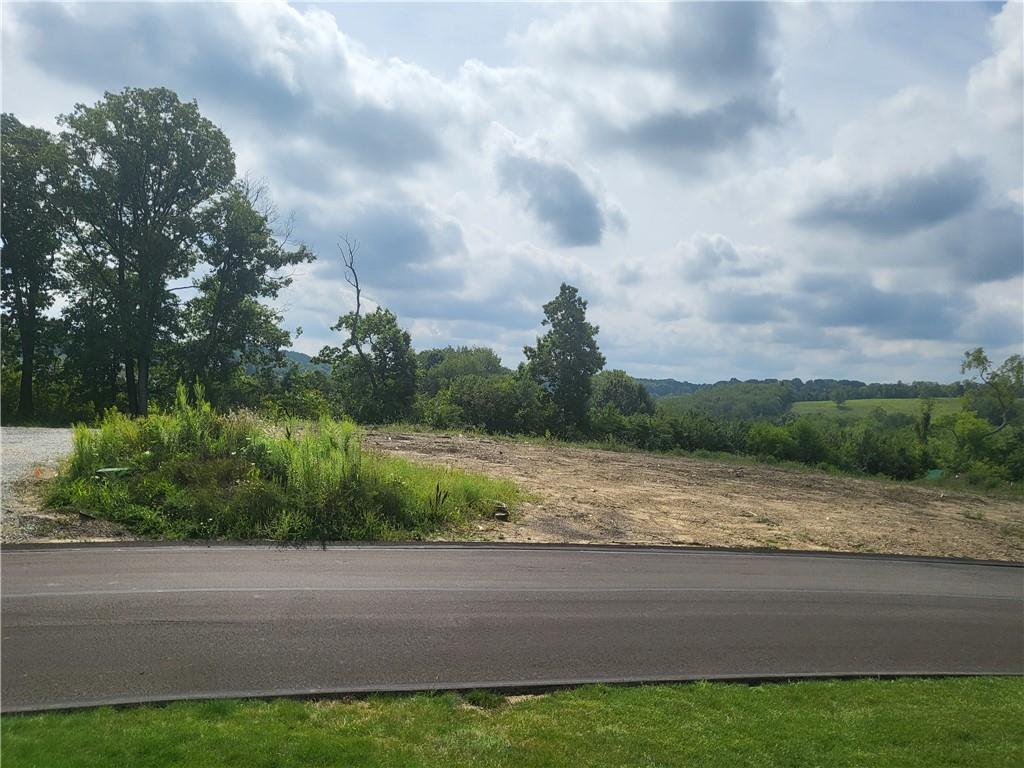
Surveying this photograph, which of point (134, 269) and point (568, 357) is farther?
point (568, 357)

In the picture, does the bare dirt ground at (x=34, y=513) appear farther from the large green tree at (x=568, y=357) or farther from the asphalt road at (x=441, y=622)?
the large green tree at (x=568, y=357)

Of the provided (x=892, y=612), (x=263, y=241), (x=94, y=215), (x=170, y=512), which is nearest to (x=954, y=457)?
(x=892, y=612)

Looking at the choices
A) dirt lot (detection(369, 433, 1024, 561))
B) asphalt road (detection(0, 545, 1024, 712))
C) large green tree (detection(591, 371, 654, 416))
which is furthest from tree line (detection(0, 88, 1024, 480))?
large green tree (detection(591, 371, 654, 416))

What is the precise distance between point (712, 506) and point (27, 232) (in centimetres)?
3219

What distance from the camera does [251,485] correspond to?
541 inches

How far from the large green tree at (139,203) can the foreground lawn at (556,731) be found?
31919 millimetres

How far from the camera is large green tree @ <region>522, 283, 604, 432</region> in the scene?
44.6m

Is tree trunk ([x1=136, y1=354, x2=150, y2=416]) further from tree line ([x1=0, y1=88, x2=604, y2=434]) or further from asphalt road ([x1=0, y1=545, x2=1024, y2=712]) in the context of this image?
asphalt road ([x1=0, y1=545, x2=1024, y2=712])

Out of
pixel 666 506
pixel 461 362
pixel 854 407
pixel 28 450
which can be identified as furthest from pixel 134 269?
pixel 854 407

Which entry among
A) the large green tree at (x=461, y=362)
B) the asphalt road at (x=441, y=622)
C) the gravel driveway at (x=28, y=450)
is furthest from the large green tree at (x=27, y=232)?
the large green tree at (x=461, y=362)

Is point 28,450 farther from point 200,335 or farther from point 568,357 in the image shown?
point 568,357

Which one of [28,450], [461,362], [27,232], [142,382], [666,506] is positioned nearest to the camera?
[28,450]

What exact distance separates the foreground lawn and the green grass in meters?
7.32

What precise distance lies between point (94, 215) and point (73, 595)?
31.1 meters
